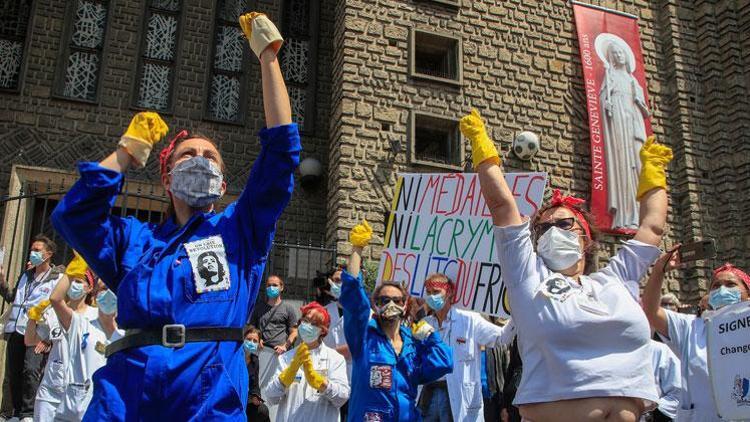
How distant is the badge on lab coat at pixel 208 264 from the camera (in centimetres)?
229

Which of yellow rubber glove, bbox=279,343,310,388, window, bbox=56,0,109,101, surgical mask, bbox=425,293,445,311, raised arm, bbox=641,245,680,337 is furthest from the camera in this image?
window, bbox=56,0,109,101

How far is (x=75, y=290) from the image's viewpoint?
5949mm

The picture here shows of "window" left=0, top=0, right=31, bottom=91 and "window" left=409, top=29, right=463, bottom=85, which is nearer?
"window" left=0, top=0, right=31, bottom=91

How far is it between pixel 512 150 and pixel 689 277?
418 centimetres

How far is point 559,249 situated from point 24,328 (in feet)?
20.3

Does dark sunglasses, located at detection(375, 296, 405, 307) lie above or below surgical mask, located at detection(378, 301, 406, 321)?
above

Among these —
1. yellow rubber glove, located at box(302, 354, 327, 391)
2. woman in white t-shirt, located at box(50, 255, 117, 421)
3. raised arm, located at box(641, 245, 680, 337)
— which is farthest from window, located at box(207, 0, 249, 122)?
raised arm, located at box(641, 245, 680, 337)

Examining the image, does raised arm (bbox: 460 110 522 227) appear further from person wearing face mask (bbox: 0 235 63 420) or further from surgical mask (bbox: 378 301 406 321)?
person wearing face mask (bbox: 0 235 63 420)

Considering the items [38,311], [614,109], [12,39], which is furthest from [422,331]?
[12,39]

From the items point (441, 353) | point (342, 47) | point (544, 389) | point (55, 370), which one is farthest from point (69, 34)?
point (544, 389)

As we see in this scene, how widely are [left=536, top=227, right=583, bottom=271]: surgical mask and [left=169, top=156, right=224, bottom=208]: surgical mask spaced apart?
1.40 m

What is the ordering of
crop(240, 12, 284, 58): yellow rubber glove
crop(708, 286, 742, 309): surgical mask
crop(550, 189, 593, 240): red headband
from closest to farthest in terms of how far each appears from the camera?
1. crop(240, 12, 284, 58): yellow rubber glove
2. crop(550, 189, 593, 240): red headband
3. crop(708, 286, 742, 309): surgical mask

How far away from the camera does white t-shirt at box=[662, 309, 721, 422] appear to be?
14.9ft

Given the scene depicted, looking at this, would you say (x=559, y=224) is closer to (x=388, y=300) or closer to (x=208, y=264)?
(x=208, y=264)
